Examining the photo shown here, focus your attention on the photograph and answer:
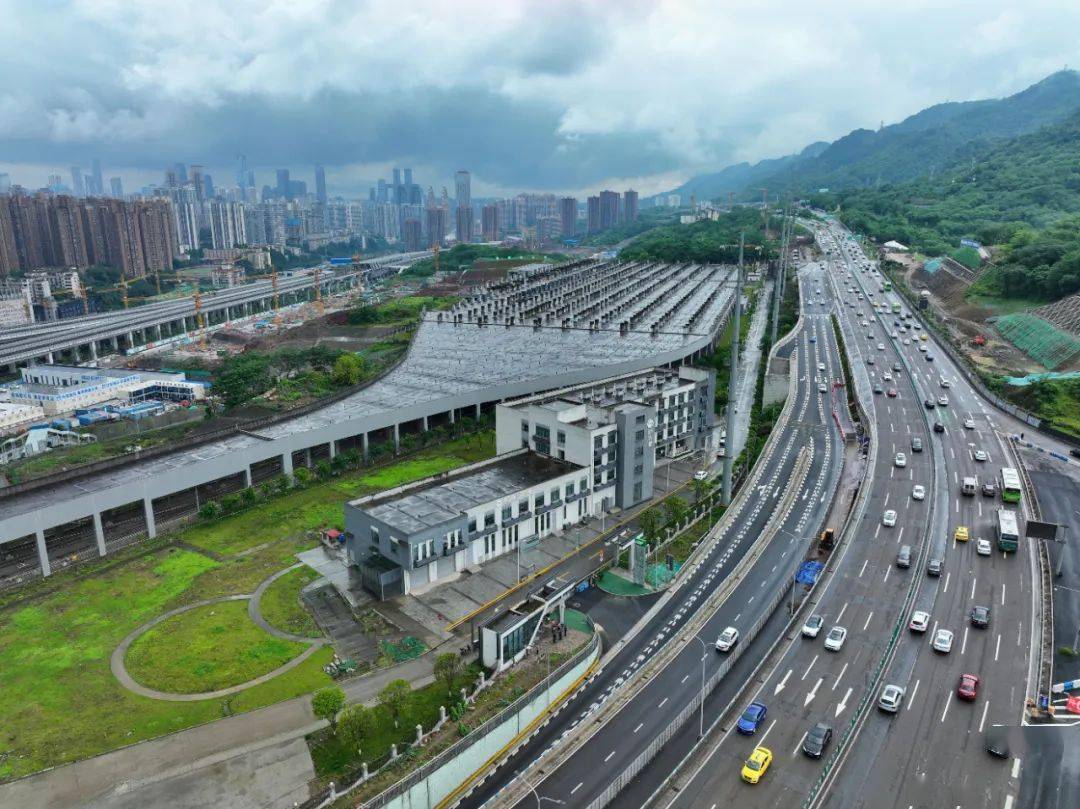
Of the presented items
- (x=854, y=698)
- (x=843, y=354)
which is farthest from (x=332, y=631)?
(x=843, y=354)

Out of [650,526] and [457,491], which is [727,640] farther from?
[457,491]

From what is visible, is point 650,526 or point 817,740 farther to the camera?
point 650,526

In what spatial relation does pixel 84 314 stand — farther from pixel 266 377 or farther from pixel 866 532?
pixel 866 532

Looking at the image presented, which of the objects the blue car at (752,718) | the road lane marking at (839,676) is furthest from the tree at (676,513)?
the blue car at (752,718)

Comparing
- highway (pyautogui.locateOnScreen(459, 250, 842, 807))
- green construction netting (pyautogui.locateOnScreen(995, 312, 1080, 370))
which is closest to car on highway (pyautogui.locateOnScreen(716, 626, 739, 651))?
highway (pyautogui.locateOnScreen(459, 250, 842, 807))

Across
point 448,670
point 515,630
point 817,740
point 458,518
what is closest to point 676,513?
point 458,518

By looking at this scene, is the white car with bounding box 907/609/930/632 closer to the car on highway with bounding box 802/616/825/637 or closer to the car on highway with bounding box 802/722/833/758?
the car on highway with bounding box 802/616/825/637
